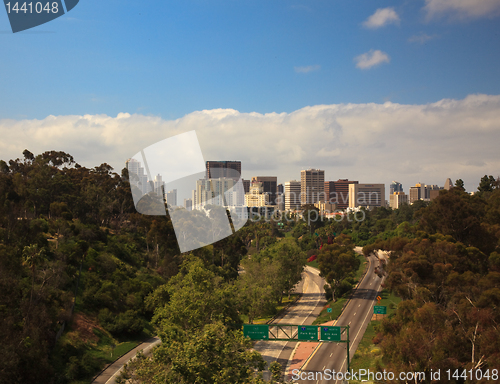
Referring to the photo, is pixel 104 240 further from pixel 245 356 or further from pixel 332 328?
pixel 245 356

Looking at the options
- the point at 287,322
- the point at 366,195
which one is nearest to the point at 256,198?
the point at 366,195

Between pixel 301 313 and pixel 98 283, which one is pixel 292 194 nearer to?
pixel 301 313

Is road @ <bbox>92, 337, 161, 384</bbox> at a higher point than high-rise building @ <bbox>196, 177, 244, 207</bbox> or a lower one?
lower

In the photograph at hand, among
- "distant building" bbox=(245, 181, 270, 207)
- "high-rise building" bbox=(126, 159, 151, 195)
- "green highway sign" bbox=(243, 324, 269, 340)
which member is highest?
"high-rise building" bbox=(126, 159, 151, 195)

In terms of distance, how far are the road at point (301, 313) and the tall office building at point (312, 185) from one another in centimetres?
12786

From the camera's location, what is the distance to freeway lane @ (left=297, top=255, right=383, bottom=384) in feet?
73.2

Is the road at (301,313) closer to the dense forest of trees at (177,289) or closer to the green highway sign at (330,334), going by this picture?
the dense forest of trees at (177,289)

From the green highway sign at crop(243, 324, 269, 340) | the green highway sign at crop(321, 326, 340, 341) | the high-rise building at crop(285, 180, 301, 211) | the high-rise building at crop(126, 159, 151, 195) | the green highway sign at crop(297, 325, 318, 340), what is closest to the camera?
the high-rise building at crop(126, 159, 151, 195)

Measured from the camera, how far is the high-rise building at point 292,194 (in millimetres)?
187875

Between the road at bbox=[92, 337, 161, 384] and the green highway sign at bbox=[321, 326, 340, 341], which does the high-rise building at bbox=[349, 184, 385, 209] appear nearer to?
the road at bbox=[92, 337, 161, 384]

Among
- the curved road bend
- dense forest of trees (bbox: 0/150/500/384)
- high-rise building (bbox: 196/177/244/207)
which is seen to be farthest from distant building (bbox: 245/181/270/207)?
high-rise building (bbox: 196/177/244/207)

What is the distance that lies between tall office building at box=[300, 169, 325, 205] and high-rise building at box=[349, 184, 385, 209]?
14829mm

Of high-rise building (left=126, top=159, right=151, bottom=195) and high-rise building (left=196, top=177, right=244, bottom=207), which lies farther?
high-rise building (left=196, top=177, right=244, bottom=207)

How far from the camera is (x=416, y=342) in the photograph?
16.3m
